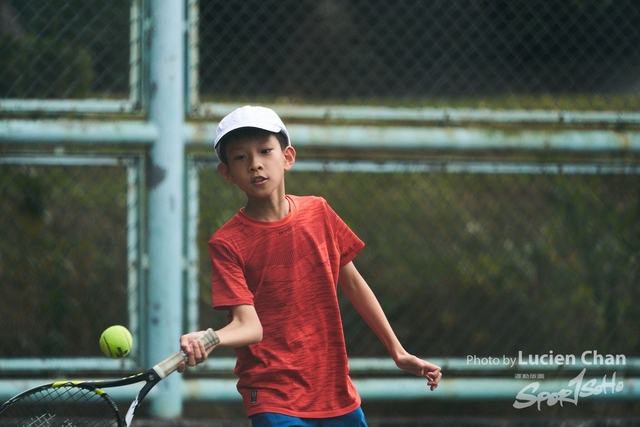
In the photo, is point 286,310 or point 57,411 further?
point 57,411

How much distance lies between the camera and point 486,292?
4.35 metres

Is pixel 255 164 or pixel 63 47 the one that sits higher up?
pixel 63 47

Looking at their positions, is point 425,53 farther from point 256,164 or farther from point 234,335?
point 234,335

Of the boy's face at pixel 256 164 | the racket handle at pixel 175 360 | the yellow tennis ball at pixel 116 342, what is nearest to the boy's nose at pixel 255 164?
the boy's face at pixel 256 164

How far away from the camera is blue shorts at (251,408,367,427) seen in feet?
7.53

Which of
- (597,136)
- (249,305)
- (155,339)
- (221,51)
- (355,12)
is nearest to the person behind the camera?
(249,305)

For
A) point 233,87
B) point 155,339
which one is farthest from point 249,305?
point 233,87

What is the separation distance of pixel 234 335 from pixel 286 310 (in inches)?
9.8

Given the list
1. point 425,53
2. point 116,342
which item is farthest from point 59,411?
point 425,53

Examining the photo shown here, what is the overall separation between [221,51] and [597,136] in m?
1.92

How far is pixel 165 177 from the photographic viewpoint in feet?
11.5

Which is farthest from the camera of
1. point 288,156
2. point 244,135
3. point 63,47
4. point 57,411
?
point 63,47

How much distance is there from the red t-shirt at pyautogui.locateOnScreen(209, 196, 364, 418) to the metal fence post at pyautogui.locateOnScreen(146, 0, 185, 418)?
114 cm

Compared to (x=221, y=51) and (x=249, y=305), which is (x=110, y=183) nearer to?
(x=221, y=51)
